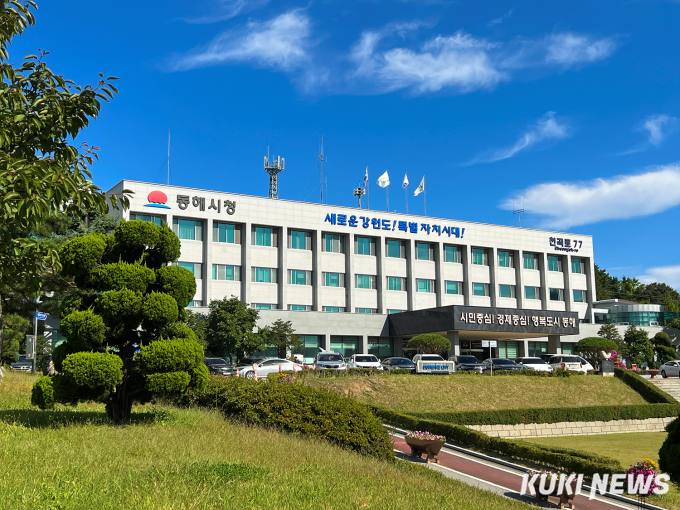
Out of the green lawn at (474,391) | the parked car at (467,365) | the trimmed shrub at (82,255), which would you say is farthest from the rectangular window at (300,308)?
the trimmed shrub at (82,255)

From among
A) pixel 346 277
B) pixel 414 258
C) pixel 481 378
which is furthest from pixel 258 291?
pixel 481 378

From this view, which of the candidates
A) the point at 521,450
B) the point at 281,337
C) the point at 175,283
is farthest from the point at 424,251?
the point at 175,283

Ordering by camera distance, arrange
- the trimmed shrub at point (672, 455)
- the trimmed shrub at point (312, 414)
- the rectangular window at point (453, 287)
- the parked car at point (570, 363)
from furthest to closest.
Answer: the rectangular window at point (453, 287) → the parked car at point (570, 363) → the trimmed shrub at point (312, 414) → the trimmed shrub at point (672, 455)

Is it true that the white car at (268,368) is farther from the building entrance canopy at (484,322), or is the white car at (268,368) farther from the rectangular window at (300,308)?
the building entrance canopy at (484,322)

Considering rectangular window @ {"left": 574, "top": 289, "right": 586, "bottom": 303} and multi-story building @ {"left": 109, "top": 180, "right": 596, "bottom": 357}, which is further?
rectangular window @ {"left": 574, "top": 289, "right": 586, "bottom": 303}

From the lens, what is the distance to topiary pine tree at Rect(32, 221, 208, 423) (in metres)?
14.7

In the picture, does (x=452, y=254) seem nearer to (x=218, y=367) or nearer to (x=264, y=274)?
(x=264, y=274)

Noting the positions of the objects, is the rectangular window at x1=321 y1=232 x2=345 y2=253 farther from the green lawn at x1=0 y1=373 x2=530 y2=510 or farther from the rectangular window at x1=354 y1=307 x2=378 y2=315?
the green lawn at x1=0 y1=373 x2=530 y2=510

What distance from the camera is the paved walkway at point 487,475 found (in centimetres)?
1499

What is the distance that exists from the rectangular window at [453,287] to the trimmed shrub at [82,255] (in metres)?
56.1

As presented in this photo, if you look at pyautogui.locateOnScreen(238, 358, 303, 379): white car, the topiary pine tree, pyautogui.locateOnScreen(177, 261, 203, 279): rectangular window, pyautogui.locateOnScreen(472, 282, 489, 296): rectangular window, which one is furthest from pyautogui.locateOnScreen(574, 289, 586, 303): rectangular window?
the topiary pine tree

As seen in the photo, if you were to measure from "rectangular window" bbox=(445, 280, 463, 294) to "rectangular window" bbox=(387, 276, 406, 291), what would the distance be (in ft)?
17.1

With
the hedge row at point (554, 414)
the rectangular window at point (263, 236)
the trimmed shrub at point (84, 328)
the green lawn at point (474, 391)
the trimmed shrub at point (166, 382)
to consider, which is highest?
the rectangular window at point (263, 236)

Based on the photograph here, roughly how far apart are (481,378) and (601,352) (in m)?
24.3
